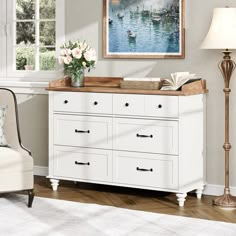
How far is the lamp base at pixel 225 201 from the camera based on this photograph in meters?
5.12

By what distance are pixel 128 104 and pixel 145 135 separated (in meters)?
0.28

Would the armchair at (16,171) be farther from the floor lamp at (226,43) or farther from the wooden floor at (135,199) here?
the floor lamp at (226,43)

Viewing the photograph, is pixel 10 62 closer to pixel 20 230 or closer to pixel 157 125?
pixel 157 125

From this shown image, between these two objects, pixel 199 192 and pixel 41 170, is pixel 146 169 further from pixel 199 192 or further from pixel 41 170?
pixel 41 170

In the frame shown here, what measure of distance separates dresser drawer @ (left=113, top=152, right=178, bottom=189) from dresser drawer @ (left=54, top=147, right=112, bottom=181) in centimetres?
9

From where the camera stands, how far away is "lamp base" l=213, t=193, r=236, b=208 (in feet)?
16.8

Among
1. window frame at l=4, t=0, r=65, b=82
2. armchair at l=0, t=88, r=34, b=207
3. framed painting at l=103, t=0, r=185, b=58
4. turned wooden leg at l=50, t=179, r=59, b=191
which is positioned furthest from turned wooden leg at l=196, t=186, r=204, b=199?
window frame at l=4, t=0, r=65, b=82

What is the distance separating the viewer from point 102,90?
5.44 metres

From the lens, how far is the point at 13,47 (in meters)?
6.54

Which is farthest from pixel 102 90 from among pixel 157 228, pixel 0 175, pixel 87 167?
pixel 157 228

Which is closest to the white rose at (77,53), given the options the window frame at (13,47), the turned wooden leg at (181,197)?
the window frame at (13,47)

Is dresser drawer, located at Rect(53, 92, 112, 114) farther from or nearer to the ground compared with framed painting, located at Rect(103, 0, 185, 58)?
nearer to the ground

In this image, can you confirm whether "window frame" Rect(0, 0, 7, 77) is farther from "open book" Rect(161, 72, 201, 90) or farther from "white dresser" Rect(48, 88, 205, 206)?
"open book" Rect(161, 72, 201, 90)

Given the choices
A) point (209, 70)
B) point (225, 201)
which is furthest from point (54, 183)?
point (209, 70)
